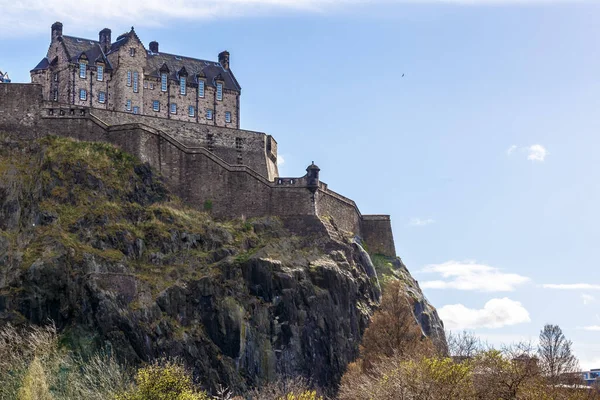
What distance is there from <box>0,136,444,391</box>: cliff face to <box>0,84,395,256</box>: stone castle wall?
1109mm

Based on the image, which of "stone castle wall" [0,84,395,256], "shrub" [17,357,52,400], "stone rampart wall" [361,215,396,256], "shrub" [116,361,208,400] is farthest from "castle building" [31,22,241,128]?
"shrub" [116,361,208,400]

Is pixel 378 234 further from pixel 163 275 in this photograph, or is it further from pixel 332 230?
pixel 163 275

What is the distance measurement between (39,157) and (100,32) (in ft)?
58.7

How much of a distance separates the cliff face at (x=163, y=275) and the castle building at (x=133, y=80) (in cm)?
995

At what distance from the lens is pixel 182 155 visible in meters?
75.9

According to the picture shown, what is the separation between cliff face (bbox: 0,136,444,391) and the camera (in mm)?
63375

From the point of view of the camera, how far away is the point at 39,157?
2808 inches

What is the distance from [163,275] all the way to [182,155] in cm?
1144

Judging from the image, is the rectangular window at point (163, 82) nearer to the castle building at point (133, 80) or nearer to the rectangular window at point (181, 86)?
the castle building at point (133, 80)

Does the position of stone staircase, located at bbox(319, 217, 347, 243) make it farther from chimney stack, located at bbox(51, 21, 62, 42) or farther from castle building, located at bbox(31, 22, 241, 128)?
chimney stack, located at bbox(51, 21, 62, 42)

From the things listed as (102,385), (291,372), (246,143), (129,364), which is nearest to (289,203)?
(246,143)

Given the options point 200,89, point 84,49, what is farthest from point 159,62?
point 84,49

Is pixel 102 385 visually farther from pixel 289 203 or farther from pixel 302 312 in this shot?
pixel 289 203

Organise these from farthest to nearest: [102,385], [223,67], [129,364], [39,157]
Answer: [223,67], [39,157], [129,364], [102,385]
